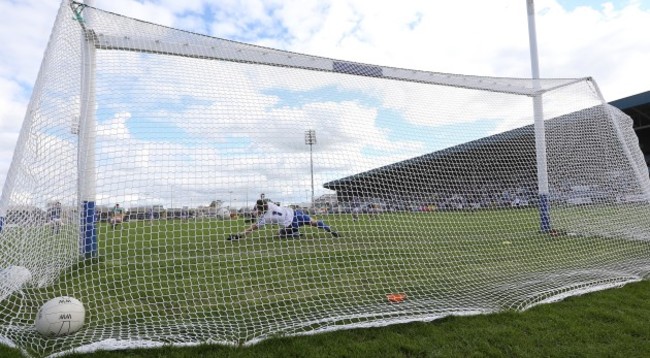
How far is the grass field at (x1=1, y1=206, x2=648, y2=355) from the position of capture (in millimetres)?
3006

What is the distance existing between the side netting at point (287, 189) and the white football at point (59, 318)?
85 mm

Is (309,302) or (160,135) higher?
(160,135)

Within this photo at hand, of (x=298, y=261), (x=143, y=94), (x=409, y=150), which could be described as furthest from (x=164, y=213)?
(x=409, y=150)

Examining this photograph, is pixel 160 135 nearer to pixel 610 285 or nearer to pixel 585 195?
pixel 610 285

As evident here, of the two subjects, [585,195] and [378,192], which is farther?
[585,195]

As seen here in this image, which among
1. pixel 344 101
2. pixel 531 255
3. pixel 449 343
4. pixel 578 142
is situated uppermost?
pixel 344 101

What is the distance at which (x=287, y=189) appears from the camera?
402cm

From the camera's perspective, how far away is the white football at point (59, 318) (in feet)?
8.68

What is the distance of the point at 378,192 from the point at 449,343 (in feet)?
8.48

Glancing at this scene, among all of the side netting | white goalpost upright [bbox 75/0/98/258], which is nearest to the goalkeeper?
the side netting

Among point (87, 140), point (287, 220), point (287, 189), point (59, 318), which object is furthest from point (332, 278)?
point (87, 140)

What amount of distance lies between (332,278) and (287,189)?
3.73ft

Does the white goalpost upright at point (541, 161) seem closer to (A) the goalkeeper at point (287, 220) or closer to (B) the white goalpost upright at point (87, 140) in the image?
(A) the goalkeeper at point (287, 220)

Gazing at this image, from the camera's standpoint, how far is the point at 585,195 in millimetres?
5879
